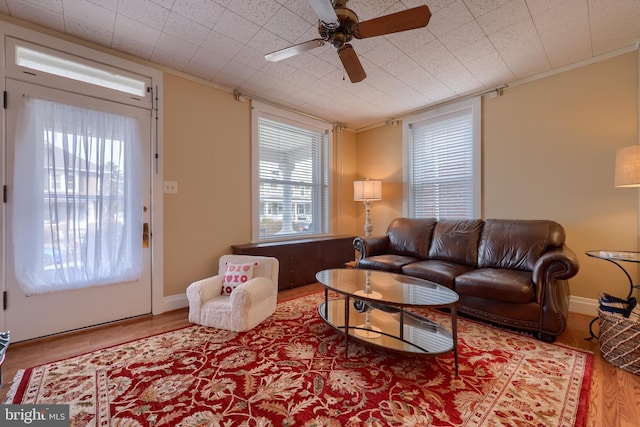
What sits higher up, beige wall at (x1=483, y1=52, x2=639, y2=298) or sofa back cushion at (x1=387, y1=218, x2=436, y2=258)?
beige wall at (x1=483, y1=52, x2=639, y2=298)

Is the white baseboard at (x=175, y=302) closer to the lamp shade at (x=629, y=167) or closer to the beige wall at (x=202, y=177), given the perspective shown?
the beige wall at (x=202, y=177)

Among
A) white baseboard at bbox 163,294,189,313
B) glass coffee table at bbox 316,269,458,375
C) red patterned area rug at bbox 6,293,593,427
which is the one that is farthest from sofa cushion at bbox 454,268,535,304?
white baseboard at bbox 163,294,189,313

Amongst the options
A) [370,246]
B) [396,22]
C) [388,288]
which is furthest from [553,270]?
[396,22]

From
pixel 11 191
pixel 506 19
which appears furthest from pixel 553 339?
pixel 11 191

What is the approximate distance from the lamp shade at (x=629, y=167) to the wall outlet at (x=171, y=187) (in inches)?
159

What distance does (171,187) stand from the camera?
9.56ft

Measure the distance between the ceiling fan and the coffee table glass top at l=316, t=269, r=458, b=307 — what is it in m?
1.72

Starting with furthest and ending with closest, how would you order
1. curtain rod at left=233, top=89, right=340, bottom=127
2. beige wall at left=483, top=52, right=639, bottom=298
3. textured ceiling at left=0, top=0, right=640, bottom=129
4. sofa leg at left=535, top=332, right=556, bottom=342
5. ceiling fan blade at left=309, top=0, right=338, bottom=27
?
curtain rod at left=233, top=89, right=340, bottom=127 < beige wall at left=483, top=52, right=639, bottom=298 < sofa leg at left=535, top=332, right=556, bottom=342 < textured ceiling at left=0, top=0, right=640, bottom=129 < ceiling fan blade at left=309, top=0, right=338, bottom=27

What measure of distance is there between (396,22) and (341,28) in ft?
1.23

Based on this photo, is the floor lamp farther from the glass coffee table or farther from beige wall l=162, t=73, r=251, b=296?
the glass coffee table

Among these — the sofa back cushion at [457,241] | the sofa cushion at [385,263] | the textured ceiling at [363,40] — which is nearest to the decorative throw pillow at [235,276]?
the sofa cushion at [385,263]

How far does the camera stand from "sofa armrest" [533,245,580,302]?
2.06 meters

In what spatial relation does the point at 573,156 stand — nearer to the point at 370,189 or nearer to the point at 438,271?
the point at 438,271

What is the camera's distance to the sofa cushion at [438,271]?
2602 mm
